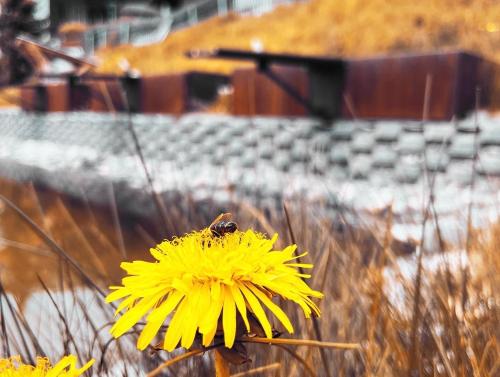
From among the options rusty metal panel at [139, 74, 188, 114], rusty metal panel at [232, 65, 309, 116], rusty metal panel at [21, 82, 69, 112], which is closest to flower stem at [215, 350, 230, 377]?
rusty metal panel at [232, 65, 309, 116]

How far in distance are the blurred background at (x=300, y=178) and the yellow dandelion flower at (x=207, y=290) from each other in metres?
0.04

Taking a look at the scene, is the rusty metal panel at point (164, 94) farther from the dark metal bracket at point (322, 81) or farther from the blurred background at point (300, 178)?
the dark metal bracket at point (322, 81)

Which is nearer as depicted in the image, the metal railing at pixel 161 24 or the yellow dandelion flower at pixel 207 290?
the yellow dandelion flower at pixel 207 290

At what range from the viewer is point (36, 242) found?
2.15 m

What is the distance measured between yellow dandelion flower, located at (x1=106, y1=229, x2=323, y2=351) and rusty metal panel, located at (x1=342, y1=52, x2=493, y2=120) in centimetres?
220

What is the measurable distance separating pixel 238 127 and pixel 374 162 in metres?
1.07

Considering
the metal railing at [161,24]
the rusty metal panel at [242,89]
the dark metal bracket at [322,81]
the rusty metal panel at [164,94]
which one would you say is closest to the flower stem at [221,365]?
the dark metal bracket at [322,81]

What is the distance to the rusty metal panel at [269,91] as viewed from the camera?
3115 mm

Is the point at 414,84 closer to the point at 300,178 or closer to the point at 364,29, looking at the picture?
the point at 300,178

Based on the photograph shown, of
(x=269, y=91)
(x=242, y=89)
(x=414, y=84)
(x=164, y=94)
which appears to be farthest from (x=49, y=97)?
(x=414, y=84)

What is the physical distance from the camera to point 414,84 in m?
2.59

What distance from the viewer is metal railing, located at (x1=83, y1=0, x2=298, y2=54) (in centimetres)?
1010

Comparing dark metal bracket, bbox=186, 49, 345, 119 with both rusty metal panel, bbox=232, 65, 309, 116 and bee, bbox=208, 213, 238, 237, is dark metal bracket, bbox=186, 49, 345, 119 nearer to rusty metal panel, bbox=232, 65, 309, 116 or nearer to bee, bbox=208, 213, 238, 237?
rusty metal panel, bbox=232, 65, 309, 116

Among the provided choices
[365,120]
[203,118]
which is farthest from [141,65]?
[365,120]
